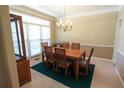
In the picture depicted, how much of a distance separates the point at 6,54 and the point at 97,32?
403 centimetres

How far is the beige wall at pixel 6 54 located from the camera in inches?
44.4

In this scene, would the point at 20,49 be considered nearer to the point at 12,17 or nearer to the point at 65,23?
the point at 12,17

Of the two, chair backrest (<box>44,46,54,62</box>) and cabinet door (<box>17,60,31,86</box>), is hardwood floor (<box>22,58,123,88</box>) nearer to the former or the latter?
cabinet door (<box>17,60,31,86</box>)

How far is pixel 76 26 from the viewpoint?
15.3ft

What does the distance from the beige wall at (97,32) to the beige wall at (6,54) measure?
12.8 feet

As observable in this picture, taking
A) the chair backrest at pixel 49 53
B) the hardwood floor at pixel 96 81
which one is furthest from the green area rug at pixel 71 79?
the chair backrest at pixel 49 53

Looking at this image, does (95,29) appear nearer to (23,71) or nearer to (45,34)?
(45,34)

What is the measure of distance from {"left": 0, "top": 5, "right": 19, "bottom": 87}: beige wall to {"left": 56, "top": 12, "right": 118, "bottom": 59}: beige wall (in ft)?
12.8

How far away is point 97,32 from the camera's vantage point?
160 inches

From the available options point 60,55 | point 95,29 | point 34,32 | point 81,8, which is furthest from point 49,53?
point 95,29

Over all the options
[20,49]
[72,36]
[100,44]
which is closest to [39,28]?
[72,36]

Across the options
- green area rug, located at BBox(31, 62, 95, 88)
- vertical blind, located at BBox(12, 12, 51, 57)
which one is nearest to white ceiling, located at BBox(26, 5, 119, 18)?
vertical blind, located at BBox(12, 12, 51, 57)

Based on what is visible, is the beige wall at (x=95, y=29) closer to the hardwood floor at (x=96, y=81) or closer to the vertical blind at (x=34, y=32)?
the vertical blind at (x=34, y=32)
